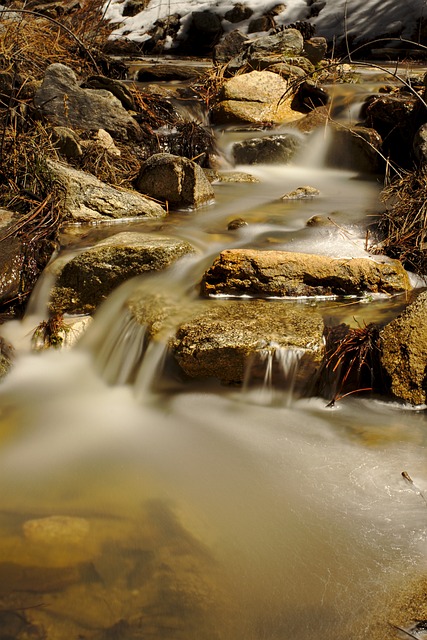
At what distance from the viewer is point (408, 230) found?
14.2 ft

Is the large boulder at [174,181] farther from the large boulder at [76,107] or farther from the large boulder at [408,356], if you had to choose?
the large boulder at [408,356]

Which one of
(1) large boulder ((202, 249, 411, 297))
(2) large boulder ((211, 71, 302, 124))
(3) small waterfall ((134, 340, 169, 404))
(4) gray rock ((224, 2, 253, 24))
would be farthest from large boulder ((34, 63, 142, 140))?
(4) gray rock ((224, 2, 253, 24))

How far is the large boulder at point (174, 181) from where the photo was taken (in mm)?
5508

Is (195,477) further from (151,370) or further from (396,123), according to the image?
(396,123)

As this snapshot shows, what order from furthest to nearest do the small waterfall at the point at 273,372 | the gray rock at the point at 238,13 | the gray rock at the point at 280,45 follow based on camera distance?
the gray rock at the point at 238,13 < the gray rock at the point at 280,45 < the small waterfall at the point at 273,372

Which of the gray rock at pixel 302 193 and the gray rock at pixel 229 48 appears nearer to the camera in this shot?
the gray rock at pixel 302 193

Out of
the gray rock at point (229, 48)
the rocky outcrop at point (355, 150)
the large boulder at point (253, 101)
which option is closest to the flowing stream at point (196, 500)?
the rocky outcrop at point (355, 150)

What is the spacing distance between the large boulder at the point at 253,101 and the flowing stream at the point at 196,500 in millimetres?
4901

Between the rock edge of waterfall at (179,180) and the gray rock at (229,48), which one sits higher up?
the gray rock at (229,48)

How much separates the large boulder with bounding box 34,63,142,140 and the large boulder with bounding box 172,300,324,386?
13.2 ft

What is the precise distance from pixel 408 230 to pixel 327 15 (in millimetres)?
11418

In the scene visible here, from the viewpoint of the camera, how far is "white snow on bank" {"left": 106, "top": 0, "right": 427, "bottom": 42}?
1315cm

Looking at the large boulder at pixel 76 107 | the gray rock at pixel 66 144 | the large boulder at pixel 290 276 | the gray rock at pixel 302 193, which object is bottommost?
the large boulder at pixel 290 276

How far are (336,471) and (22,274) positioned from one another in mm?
2602
